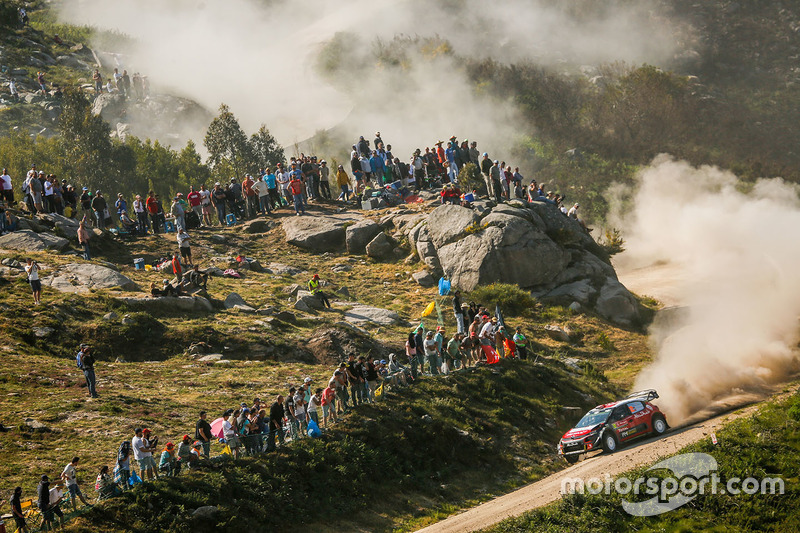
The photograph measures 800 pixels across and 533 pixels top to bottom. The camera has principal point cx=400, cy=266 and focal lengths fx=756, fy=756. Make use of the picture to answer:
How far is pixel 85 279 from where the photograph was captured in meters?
35.2

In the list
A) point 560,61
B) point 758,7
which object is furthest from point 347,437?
point 758,7

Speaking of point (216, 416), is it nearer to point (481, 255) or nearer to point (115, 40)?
point (481, 255)

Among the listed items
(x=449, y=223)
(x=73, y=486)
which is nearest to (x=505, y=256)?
(x=449, y=223)

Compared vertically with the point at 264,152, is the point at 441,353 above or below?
below

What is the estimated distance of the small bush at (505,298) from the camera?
3753 centimetres

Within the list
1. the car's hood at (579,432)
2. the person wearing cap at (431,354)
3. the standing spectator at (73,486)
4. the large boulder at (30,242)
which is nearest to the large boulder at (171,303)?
the large boulder at (30,242)

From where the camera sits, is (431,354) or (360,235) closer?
(431,354)

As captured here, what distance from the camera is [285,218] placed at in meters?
47.6

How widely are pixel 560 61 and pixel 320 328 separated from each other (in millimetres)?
55959

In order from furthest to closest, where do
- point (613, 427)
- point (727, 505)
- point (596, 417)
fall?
1. point (596, 417)
2. point (613, 427)
3. point (727, 505)

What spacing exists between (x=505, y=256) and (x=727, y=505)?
20.3 meters

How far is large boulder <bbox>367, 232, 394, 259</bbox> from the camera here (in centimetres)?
4406

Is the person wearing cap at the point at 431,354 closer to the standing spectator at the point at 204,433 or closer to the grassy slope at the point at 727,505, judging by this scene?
the grassy slope at the point at 727,505

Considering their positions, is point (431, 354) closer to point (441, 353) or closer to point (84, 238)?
point (441, 353)
